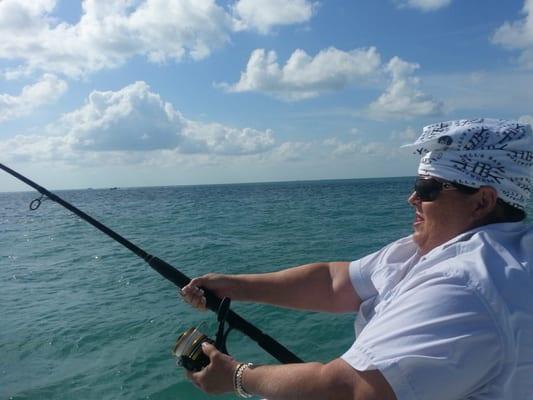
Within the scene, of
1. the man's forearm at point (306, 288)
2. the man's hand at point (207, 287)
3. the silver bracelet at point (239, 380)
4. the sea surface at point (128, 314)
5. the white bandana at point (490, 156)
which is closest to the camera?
the white bandana at point (490, 156)

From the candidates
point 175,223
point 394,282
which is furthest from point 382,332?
point 175,223

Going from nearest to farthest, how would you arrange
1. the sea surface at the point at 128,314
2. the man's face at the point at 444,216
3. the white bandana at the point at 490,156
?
1. the white bandana at the point at 490,156
2. the man's face at the point at 444,216
3. the sea surface at the point at 128,314

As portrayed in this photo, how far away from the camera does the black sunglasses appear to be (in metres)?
2.10

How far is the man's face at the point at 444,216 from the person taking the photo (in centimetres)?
208

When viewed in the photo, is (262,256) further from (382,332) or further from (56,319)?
(382,332)

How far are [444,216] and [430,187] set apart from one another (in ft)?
0.45

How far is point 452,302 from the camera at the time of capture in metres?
1.65

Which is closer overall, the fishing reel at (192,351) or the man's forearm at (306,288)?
the fishing reel at (192,351)

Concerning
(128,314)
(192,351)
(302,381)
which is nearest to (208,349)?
(192,351)

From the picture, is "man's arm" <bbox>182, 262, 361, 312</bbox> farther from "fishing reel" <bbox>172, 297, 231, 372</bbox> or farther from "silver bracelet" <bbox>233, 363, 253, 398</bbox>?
"silver bracelet" <bbox>233, 363, 253, 398</bbox>

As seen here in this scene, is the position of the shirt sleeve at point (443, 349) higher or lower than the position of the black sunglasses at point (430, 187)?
lower

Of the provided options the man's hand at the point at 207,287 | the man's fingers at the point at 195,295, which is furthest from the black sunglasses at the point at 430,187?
the man's fingers at the point at 195,295

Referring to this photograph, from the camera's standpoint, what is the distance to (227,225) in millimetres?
26094

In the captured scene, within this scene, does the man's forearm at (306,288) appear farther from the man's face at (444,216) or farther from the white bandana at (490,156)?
the white bandana at (490,156)
